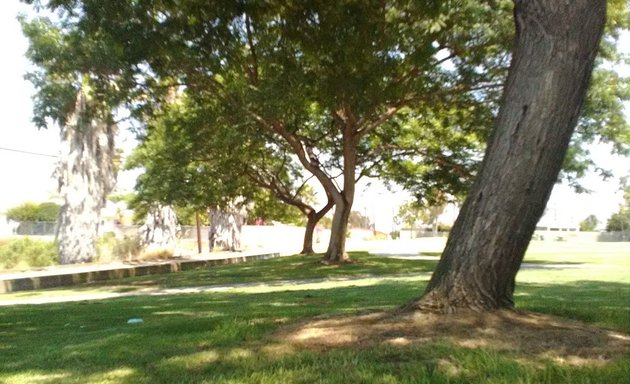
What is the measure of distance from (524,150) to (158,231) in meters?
27.6

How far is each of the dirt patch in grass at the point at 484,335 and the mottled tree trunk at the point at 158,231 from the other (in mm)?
26106

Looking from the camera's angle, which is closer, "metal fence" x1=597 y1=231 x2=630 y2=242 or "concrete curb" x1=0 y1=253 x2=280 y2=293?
"concrete curb" x1=0 y1=253 x2=280 y2=293

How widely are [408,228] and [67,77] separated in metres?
81.8

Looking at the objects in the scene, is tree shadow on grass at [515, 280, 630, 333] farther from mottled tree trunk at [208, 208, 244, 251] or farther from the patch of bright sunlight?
mottled tree trunk at [208, 208, 244, 251]

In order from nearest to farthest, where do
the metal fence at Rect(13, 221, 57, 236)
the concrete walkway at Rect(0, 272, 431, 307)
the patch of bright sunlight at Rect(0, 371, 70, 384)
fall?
the patch of bright sunlight at Rect(0, 371, 70, 384) → the concrete walkway at Rect(0, 272, 431, 307) → the metal fence at Rect(13, 221, 57, 236)

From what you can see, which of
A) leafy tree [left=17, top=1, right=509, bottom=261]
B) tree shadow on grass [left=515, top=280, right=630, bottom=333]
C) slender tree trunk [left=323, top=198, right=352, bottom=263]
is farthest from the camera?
slender tree trunk [left=323, top=198, right=352, bottom=263]

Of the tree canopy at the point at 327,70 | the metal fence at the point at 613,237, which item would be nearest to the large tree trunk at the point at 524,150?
the tree canopy at the point at 327,70

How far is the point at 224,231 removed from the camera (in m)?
39.9

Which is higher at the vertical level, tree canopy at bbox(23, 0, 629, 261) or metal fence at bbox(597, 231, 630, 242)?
tree canopy at bbox(23, 0, 629, 261)

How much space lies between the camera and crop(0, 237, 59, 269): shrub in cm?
2553

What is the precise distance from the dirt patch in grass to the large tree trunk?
0.24 meters

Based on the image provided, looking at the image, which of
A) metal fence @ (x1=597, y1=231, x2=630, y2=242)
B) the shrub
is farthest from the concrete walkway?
metal fence @ (x1=597, y1=231, x2=630, y2=242)

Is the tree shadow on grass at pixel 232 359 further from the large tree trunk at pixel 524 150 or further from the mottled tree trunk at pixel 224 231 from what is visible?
the mottled tree trunk at pixel 224 231

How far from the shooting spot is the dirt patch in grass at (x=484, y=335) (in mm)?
A: 4934
